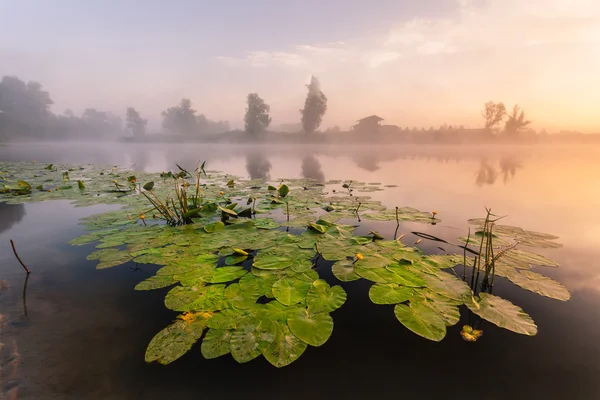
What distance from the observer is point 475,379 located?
171 centimetres

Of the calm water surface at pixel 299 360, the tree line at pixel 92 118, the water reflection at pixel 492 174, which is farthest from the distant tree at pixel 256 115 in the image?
the calm water surface at pixel 299 360

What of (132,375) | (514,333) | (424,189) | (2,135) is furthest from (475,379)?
(2,135)

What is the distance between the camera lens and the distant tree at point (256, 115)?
228 feet

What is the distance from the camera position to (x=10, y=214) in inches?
212

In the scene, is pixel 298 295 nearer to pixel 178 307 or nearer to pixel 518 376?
pixel 178 307

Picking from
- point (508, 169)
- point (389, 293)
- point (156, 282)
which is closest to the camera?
point (389, 293)

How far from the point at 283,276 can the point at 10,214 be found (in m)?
6.73

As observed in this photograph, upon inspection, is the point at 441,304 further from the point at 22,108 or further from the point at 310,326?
the point at 22,108

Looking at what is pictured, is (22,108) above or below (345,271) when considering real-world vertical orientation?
above

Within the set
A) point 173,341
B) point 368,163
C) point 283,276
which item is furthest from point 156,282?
point 368,163

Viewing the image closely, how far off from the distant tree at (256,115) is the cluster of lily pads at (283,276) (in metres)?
70.5

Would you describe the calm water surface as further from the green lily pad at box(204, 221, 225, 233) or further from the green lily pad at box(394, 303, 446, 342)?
the green lily pad at box(204, 221, 225, 233)

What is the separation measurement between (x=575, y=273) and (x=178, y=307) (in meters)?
4.73

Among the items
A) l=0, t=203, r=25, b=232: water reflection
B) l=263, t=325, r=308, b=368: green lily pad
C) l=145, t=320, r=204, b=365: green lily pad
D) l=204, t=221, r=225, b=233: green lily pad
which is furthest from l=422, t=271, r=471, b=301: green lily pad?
l=0, t=203, r=25, b=232: water reflection
